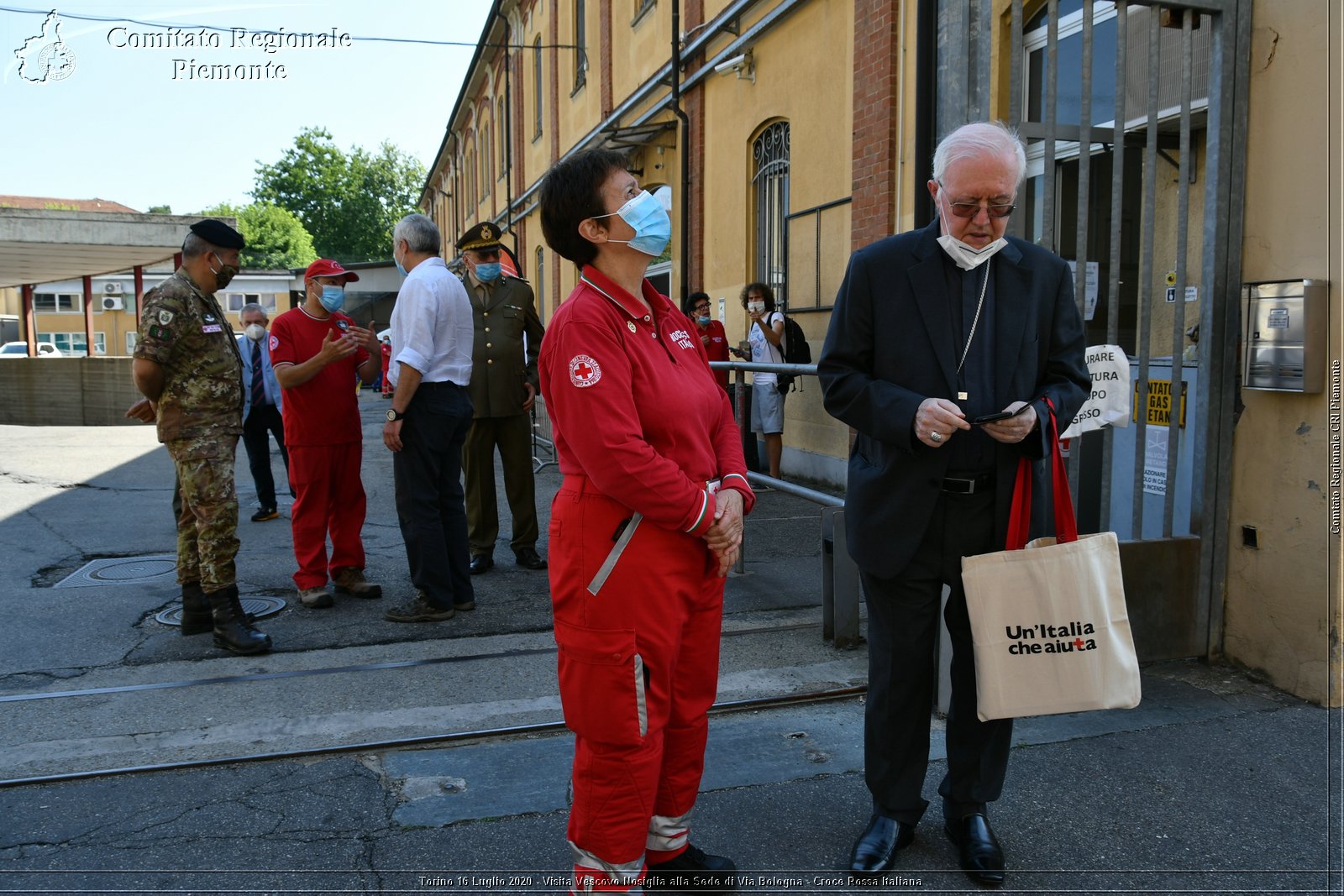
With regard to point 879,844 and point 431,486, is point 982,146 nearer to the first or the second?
point 879,844

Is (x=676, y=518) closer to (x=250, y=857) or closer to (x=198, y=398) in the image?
(x=250, y=857)

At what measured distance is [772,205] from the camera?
11.1 m

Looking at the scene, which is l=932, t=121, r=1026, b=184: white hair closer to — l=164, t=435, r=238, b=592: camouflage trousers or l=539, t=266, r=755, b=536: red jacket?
l=539, t=266, r=755, b=536: red jacket

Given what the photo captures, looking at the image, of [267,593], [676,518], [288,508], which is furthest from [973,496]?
[288,508]

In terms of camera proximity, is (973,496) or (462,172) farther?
(462,172)

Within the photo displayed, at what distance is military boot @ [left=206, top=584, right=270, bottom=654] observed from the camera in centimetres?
461

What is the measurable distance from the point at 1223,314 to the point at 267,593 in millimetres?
5129

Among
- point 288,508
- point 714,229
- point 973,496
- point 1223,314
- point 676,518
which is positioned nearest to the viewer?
point 676,518

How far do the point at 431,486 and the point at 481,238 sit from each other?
167cm

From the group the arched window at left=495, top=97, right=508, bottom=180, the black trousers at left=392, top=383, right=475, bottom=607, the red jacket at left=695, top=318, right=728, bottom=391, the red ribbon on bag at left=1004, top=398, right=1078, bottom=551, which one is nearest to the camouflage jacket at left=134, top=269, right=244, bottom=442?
the black trousers at left=392, top=383, right=475, bottom=607

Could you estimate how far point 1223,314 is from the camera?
4141mm

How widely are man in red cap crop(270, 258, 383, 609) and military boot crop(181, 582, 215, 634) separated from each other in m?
0.60

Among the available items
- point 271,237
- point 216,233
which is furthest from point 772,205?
point 271,237

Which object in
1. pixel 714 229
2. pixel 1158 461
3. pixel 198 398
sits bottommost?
pixel 1158 461
